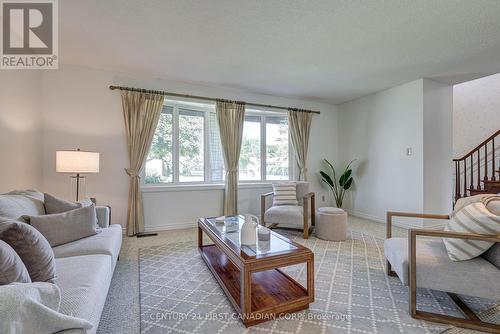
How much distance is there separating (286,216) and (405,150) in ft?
7.84

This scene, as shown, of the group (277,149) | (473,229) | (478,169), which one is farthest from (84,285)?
(478,169)

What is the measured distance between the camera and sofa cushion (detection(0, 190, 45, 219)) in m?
1.67

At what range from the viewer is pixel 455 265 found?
1.58 m

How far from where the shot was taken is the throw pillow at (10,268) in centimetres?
93

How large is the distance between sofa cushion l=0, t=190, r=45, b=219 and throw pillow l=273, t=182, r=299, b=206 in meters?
3.00

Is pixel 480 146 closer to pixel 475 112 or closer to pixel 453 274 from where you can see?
pixel 475 112

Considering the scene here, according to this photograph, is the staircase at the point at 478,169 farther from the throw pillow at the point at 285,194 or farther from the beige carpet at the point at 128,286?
the throw pillow at the point at 285,194

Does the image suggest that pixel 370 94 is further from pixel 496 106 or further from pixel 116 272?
pixel 116 272

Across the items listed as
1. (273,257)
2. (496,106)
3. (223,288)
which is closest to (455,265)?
(273,257)

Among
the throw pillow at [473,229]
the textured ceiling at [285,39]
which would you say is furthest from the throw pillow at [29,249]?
the throw pillow at [473,229]

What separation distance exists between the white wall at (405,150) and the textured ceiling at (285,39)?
403 mm

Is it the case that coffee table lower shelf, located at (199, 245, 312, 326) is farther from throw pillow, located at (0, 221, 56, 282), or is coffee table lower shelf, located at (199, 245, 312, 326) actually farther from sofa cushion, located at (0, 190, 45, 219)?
sofa cushion, located at (0, 190, 45, 219)

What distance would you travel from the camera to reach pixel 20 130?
8.77 feet

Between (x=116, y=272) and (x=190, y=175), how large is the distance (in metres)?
2.09
